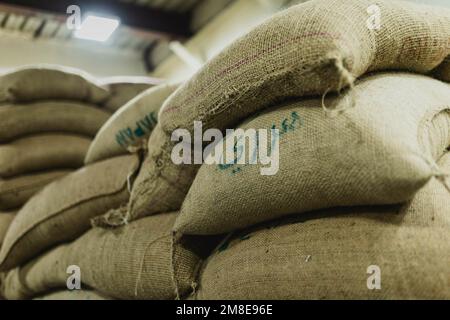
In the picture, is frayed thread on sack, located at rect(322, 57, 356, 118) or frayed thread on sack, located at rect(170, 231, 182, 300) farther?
frayed thread on sack, located at rect(170, 231, 182, 300)

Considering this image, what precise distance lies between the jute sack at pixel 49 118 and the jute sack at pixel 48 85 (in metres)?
0.03

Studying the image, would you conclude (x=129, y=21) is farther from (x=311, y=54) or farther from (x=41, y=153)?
(x=311, y=54)

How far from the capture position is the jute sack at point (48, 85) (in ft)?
5.66

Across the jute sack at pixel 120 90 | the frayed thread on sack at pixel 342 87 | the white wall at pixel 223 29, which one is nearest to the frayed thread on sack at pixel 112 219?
the frayed thread on sack at pixel 342 87

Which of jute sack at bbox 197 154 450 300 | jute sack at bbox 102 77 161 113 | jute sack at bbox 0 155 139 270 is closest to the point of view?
jute sack at bbox 197 154 450 300

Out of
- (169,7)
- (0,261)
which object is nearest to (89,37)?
(169,7)

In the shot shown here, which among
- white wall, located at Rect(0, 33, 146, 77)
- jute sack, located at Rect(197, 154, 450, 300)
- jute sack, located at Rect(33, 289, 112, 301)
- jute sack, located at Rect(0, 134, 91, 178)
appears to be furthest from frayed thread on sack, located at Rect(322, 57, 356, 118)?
white wall, located at Rect(0, 33, 146, 77)

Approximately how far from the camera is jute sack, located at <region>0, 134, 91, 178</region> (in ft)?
5.54

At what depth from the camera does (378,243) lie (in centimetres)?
68

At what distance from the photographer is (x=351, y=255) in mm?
696

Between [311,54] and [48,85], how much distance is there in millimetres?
1341

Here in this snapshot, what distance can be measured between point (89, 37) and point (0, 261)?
4353 millimetres

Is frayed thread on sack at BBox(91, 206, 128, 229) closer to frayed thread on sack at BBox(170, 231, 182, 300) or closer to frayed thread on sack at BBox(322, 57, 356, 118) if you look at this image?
frayed thread on sack at BBox(170, 231, 182, 300)

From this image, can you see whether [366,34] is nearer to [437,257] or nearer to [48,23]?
[437,257]
